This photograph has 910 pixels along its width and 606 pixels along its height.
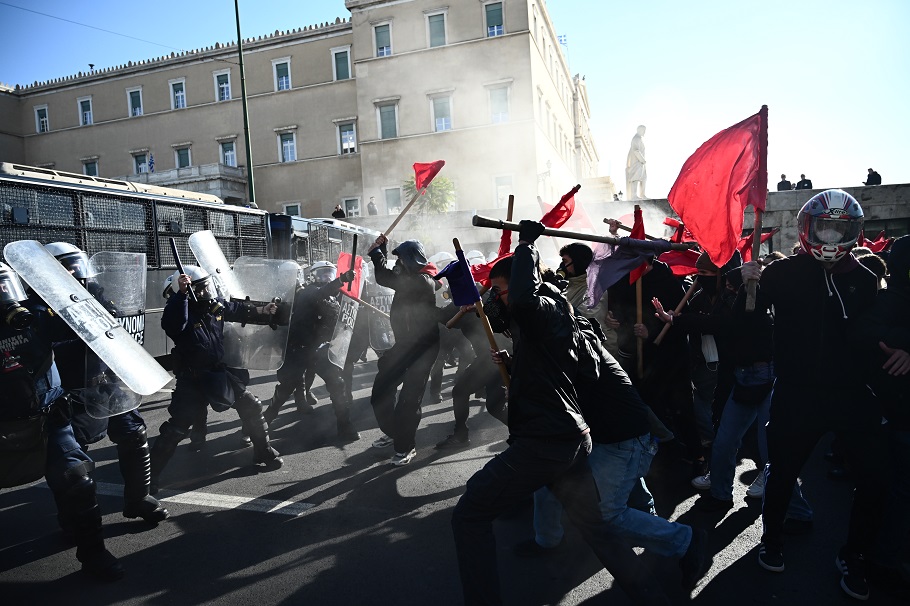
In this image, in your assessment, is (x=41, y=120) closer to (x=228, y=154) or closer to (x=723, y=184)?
(x=228, y=154)

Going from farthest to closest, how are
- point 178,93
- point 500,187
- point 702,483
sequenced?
1. point 178,93
2. point 500,187
3. point 702,483

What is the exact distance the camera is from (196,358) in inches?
171

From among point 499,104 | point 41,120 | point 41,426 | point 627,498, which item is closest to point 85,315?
point 41,426

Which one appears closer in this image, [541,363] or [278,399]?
[541,363]

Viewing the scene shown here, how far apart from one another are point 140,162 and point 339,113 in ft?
46.4

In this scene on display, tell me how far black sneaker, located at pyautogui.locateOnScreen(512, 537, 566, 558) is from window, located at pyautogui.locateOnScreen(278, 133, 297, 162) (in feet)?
114

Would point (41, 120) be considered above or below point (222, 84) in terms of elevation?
below

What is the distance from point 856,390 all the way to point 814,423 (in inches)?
8.8

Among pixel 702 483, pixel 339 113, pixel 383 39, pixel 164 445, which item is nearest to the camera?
pixel 702 483

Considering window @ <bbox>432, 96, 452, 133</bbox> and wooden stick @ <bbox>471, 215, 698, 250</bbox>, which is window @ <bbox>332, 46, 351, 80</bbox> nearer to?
window @ <bbox>432, 96, 452, 133</bbox>

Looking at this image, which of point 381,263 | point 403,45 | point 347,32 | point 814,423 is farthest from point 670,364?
point 347,32

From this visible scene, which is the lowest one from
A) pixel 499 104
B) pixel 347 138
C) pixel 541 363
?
pixel 541 363

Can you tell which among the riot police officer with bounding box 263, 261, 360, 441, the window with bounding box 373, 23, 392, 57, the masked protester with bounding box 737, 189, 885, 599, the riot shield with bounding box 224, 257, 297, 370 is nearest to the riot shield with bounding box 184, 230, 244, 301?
the riot shield with bounding box 224, 257, 297, 370

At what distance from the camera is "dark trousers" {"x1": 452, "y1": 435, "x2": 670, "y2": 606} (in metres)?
2.27
